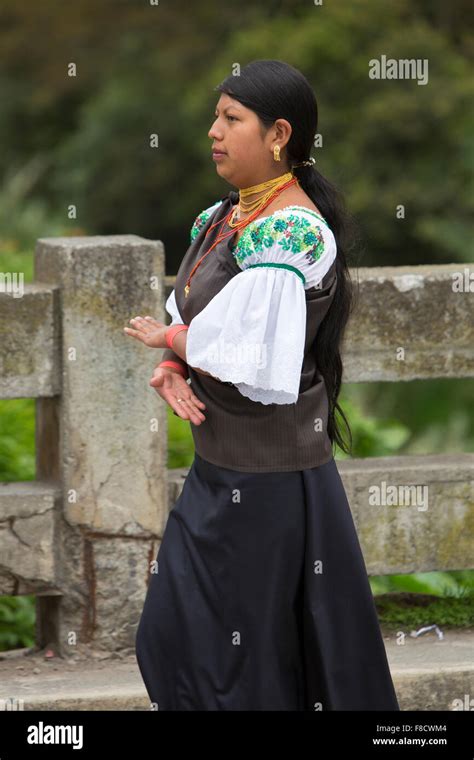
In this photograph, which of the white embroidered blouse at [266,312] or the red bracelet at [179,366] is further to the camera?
the red bracelet at [179,366]

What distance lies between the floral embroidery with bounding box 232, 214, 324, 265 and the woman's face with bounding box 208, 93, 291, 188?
17 centimetres

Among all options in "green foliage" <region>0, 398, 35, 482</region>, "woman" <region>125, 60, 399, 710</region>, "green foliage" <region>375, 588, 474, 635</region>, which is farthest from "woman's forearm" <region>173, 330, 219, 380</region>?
"green foliage" <region>0, 398, 35, 482</region>

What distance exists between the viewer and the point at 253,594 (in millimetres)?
3570

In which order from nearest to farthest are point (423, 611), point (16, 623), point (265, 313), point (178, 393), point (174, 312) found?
point (265, 313) < point (178, 393) < point (174, 312) < point (423, 611) < point (16, 623)

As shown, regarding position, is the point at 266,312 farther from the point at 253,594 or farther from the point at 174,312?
the point at 253,594

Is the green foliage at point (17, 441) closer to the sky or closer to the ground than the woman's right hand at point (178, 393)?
closer to the ground

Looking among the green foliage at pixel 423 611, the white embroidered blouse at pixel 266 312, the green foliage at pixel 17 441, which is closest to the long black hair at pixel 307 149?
the white embroidered blouse at pixel 266 312

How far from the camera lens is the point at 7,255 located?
8.88 metres

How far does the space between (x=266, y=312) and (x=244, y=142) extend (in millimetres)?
454

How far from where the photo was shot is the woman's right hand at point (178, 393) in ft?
11.6

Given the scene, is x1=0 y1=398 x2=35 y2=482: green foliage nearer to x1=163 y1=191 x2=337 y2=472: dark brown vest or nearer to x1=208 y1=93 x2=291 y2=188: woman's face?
x1=163 y1=191 x2=337 y2=472: dark brown vest

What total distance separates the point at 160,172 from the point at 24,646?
13.8 meters

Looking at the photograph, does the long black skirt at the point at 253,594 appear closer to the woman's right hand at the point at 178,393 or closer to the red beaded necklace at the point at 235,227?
the woman's right hand at the point at 178,393

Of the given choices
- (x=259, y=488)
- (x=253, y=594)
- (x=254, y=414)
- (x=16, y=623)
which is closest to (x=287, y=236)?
(x=254, y=414)
